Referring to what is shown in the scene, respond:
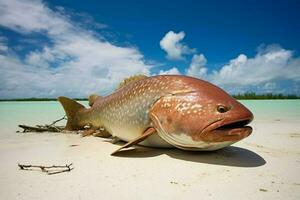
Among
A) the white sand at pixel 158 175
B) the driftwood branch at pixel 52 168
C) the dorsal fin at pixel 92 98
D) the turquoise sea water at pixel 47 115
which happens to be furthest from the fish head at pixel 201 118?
the turquoise sea water at pixel 47 115

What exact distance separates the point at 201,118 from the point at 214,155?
66cm

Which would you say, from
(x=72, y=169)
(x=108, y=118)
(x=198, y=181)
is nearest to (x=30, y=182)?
(x=72, y=169)

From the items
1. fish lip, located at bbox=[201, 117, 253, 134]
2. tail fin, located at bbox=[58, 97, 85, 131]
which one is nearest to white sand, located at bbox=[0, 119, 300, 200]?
fish lip, located at bbox=[201, 117, 253, 134]

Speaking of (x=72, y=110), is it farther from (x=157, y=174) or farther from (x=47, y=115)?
(x=47, y=115)

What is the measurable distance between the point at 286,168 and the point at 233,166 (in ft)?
1.95

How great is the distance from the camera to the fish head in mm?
2986

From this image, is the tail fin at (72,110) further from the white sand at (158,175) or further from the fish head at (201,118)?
the fish head at (201,118)

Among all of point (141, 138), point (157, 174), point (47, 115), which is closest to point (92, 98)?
point (141, 138)

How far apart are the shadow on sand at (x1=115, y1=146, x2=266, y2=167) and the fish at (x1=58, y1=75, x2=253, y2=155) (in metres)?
0.12

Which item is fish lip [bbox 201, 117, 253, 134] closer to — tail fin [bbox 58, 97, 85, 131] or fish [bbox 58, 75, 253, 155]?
fish [bbox 58, 75, 253, 155]

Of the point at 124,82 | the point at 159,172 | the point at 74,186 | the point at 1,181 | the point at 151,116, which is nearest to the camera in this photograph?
the point at 74,186

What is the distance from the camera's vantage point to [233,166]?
2.97 meters

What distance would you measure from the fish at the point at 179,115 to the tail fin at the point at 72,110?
6.52 feet

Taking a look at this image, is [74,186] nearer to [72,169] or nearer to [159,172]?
[72,169]
